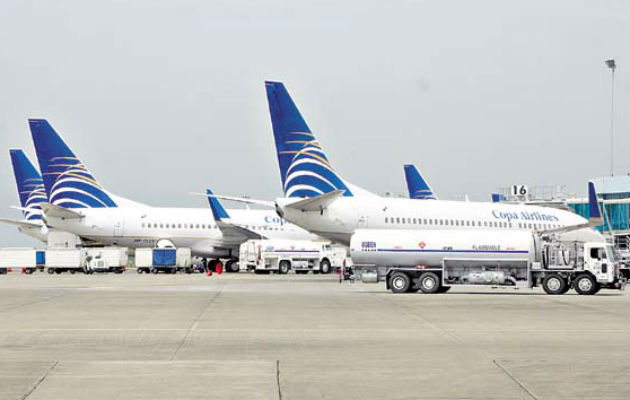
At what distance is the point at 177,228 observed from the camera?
8638 centimetres

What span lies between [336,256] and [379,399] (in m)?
68.2

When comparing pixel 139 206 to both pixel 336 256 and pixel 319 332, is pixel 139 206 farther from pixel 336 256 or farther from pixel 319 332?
pixel 319 332

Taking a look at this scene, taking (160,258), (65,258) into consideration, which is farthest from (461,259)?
(65,258)

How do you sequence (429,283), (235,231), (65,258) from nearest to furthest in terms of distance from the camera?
(429,283) → (65,258) → (235,231)

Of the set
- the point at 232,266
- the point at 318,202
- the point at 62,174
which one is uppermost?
the point at 62,174

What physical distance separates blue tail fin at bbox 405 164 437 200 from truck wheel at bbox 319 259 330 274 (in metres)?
10.0

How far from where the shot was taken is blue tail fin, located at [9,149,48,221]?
10200 cm

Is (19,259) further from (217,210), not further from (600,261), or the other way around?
(600,261)

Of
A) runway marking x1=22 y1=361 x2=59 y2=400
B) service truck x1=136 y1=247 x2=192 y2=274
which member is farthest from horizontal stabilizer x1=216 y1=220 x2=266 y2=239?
runway marking x1=22 y1=361 x2=59 y2=400

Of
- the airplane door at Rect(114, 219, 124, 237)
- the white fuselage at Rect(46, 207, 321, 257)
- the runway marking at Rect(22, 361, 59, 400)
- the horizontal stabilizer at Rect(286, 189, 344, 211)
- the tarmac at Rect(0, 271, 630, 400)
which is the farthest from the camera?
the airplane door at Rect(114, 219, 124, 237)

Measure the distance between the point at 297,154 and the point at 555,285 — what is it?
58.8 ft

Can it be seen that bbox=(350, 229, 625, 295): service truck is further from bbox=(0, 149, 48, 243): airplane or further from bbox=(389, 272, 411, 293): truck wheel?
bbox=(0, 149, 48, 243): airplane

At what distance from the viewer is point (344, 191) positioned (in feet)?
182

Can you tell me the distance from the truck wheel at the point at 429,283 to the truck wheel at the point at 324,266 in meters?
36.7
